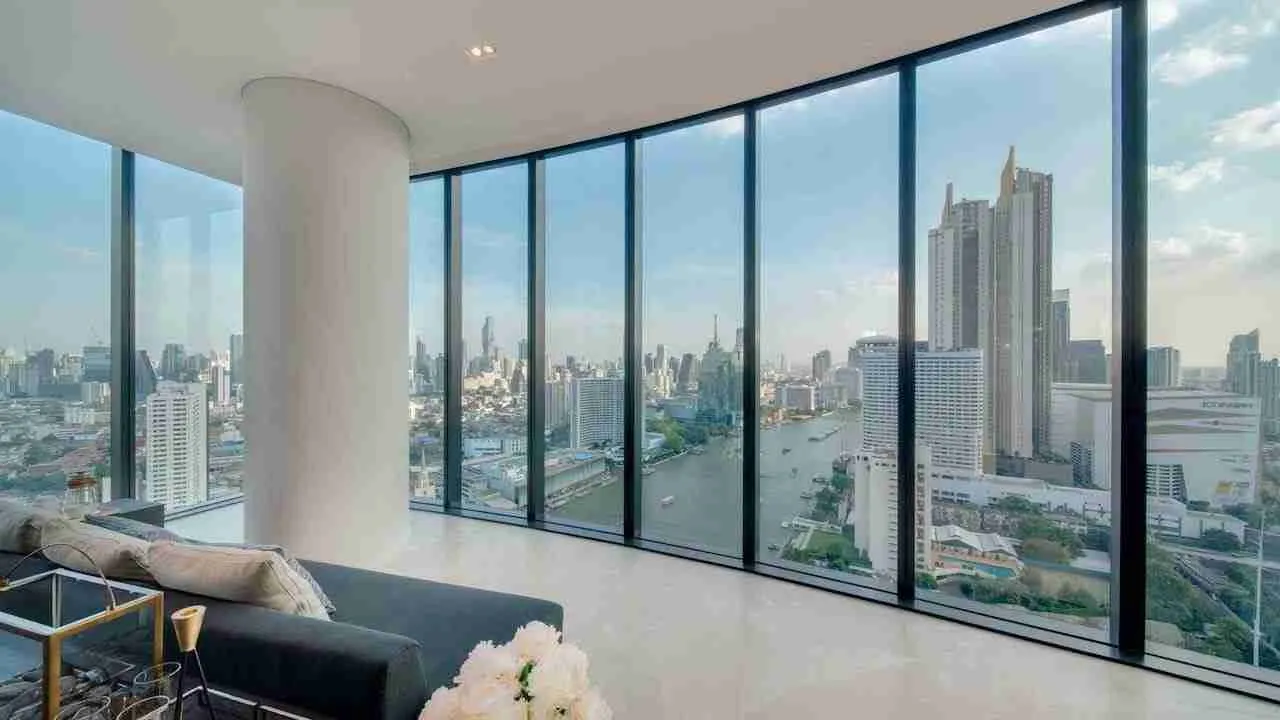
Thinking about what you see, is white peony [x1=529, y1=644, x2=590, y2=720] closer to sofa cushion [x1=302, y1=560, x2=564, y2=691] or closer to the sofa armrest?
the sofa armrest

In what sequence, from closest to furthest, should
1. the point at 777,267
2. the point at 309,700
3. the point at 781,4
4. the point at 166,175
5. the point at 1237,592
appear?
the point at 309,700, the point at 1237,592, the point at 781,4, the point at 777,267, the point at 166,175

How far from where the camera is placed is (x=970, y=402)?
2656 millimetres

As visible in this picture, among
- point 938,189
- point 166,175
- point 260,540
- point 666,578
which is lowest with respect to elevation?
point 666,578

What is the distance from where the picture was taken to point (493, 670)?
0.90 meters

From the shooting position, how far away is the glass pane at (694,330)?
338 centimetres

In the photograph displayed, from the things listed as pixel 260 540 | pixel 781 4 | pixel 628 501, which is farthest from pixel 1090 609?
→ pixel 260 540

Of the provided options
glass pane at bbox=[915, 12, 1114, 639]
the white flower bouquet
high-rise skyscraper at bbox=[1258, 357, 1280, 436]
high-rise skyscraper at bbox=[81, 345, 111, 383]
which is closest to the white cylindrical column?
high-rise skyscraper at bbox=[81, 345, 111, 383]

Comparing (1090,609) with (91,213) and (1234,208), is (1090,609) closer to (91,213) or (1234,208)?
(1234,208)

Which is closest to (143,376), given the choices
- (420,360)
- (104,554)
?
(420,360)

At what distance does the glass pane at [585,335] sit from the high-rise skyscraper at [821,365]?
136 cm

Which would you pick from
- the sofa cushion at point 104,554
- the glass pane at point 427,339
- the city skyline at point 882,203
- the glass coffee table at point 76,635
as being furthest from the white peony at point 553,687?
the glass pane at point 427,339

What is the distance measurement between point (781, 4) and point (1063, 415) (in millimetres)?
2297

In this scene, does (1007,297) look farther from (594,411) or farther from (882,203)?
(594,411)

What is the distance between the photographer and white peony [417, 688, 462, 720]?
0.88 meters
